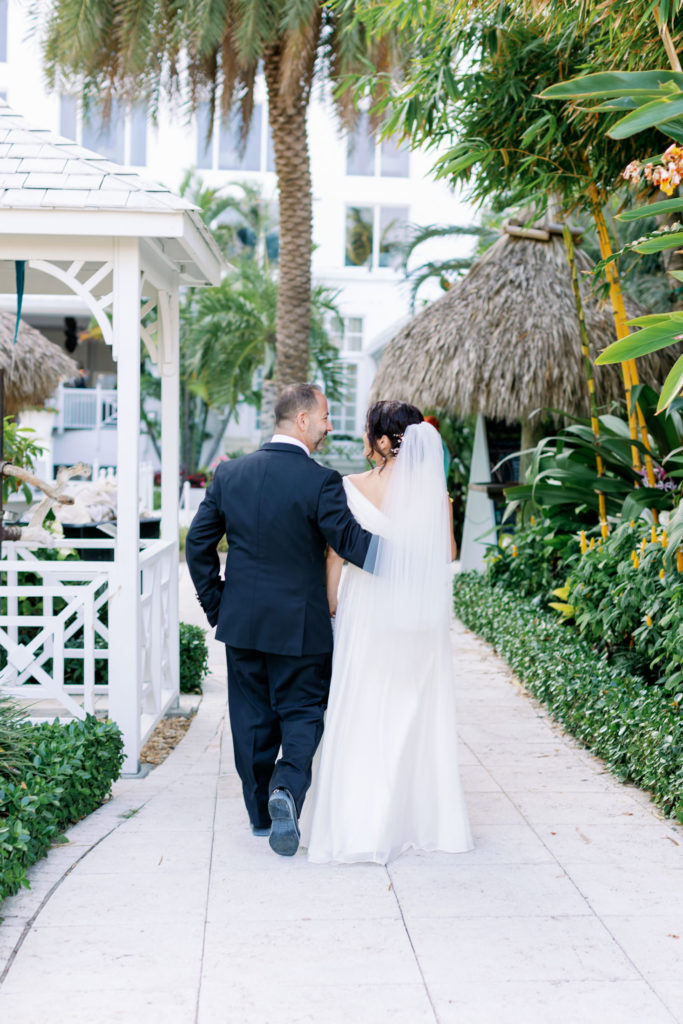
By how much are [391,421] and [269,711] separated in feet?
4.25

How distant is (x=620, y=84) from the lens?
140 inches

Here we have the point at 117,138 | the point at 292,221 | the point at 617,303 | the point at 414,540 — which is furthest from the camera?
the point at 117,138

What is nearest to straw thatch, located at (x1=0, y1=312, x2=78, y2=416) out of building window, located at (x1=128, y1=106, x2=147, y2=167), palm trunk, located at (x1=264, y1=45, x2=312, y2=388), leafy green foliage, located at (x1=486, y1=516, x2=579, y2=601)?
palm trunk, located at (x1=264, y1=45, x2=312, y2=388)

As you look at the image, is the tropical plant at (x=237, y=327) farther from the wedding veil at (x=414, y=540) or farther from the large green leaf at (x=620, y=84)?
the large green leaf at (x=620, y=84)

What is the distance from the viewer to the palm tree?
36.0ft

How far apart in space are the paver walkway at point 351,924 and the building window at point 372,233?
23.1 meters

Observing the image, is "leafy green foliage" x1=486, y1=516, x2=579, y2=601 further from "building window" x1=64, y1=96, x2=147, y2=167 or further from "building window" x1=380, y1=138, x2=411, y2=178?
"building window" x1=380, y1=138, x2=411, y2=178

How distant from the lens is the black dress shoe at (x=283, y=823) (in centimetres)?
396

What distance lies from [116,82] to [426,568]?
1093 centimetres

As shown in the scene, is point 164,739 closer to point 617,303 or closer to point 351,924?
point 351,924

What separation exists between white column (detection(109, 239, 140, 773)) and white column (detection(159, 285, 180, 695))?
3.69ft

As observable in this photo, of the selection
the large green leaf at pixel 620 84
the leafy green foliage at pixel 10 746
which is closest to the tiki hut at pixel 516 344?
the large green leaf at pixel 620 84

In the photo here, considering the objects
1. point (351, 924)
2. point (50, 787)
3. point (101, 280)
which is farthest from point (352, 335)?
point (351, 924)

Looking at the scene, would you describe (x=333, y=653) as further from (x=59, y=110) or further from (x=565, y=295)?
(x=59, y=110)
